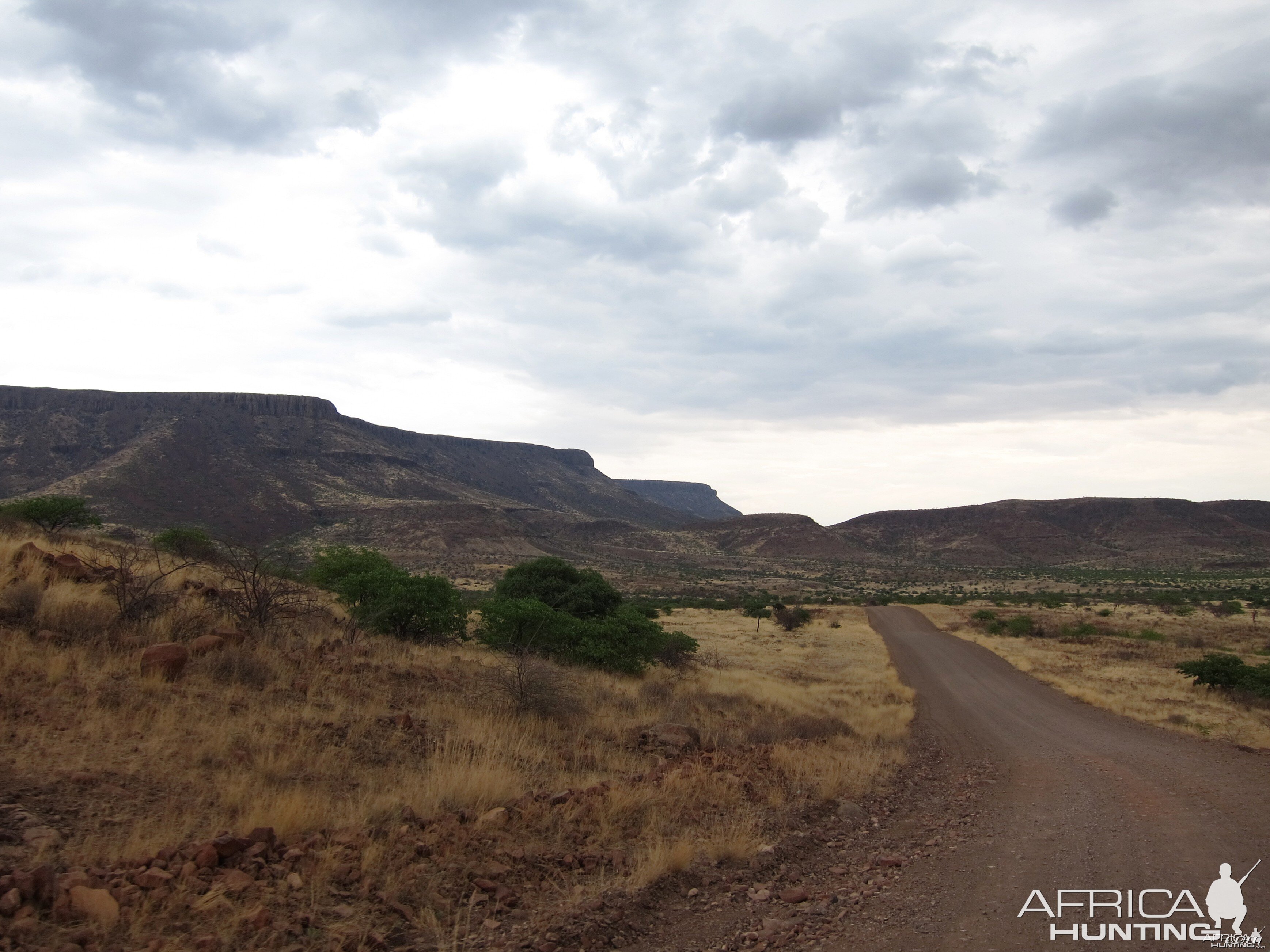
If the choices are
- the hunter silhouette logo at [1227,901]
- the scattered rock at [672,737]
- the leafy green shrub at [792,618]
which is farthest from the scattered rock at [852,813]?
the leafy green shrub at [792,618]

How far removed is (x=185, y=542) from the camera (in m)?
25.0

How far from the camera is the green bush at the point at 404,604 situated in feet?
60.6

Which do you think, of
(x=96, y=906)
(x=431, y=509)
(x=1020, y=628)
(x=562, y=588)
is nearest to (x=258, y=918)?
(x=96, y=906)

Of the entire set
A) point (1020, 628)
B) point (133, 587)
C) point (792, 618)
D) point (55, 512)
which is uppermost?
point (55, 512)

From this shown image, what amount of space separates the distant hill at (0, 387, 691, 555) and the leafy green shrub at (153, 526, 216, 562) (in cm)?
5748

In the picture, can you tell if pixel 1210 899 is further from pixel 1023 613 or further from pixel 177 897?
pixel 1023 613

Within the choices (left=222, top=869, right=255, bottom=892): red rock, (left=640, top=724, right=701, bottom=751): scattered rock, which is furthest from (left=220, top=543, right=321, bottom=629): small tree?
(left=222, top=869, right=255, bottom=892): red rock

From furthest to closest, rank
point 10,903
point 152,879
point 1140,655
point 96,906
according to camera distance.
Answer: point 1140,655 < point 152,879 < point 96,906 < point 10,903

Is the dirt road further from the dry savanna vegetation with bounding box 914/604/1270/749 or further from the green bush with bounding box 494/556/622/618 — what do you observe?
the green bush with bounding box 494/556/622/618

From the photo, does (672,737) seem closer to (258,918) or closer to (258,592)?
(258,918)

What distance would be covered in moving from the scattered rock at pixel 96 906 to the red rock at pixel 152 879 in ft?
0.99

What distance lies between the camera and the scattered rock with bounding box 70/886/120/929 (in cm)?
470

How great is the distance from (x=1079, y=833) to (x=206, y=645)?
37.3 ft

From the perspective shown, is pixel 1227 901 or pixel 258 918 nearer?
pixel 258 918
